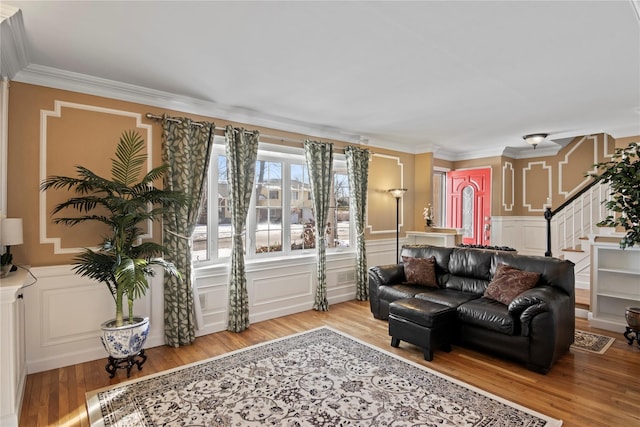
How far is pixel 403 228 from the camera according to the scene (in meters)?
6.43

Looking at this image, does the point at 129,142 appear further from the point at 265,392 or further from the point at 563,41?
the point at 563,41

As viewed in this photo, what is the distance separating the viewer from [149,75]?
3.16m

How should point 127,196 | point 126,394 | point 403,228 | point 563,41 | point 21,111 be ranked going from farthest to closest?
point 403,228
point 127,196
point 21,111
point 126,394
point 563,41

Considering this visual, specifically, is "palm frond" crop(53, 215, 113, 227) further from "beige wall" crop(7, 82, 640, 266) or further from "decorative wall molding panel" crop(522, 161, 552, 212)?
"decorative wall molding panel" crop(522, 161, 552, 212)

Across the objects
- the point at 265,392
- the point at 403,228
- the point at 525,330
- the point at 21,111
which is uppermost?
the point at 21,111

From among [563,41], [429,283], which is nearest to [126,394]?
[429,283]

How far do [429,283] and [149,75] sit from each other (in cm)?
386

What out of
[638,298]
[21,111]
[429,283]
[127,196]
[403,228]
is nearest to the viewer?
[21,111]

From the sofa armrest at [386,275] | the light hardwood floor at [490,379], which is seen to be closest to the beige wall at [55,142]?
the light hardwood floor at [490,379]

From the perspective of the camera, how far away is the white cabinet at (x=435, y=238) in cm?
589

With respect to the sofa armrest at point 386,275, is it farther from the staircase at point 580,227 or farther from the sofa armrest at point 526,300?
the staircase at point 580,227

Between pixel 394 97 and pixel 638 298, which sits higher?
pixel 394 97

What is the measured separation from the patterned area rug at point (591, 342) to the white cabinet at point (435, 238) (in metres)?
2.24

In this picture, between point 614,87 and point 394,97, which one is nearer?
point 614,87
